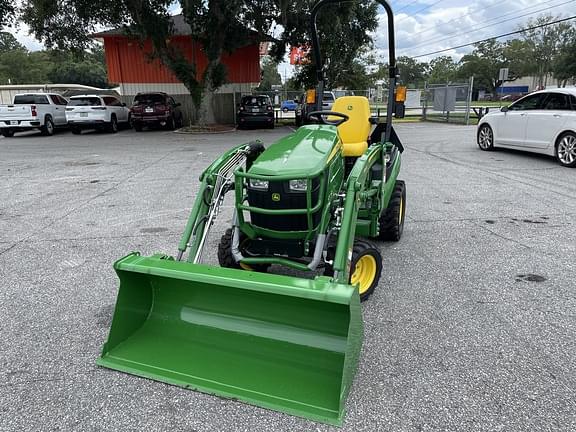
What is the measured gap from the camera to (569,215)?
242 inches

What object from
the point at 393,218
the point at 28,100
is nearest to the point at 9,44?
the point at 28,100

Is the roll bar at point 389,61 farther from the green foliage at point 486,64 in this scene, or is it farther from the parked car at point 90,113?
the green foliage at point 486,64

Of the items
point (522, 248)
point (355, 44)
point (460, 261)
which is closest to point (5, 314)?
point (460, 261)

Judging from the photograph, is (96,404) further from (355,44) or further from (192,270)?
(355,44)

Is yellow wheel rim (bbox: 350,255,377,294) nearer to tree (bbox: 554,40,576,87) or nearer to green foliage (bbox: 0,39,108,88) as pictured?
green foliage (bbox: 0,39,108,88)

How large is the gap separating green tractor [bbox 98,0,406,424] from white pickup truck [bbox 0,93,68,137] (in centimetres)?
1724

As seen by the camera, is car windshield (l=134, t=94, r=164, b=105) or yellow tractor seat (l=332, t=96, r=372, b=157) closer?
yellow tractor seat (l=332, t=96, r=372, b=157)

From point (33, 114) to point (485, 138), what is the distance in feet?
54.5

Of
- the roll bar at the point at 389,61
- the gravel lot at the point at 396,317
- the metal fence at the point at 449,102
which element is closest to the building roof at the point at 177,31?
the metal fence at the point at 449,102

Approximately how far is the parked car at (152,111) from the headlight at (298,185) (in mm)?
17876

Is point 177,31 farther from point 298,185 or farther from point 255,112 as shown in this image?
point 298,185

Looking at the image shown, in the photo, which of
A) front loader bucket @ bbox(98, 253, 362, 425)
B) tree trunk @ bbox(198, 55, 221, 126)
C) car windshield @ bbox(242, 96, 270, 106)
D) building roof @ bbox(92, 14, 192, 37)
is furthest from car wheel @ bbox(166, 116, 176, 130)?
front loader bucket @ bbox(98, 253, 362, 425)

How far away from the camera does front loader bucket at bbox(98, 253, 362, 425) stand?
2.44m

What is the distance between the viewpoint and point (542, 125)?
9.91m
